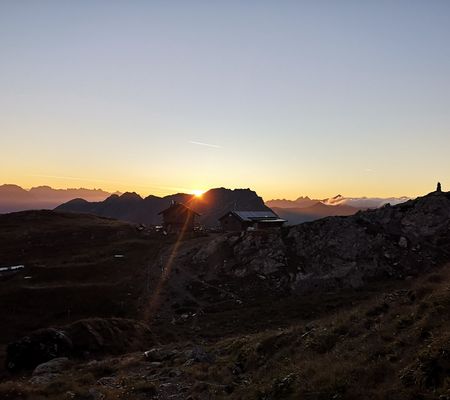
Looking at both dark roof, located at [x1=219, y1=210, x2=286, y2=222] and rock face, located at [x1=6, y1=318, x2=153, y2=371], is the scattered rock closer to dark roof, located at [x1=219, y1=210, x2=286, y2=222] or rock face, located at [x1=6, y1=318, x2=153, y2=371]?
rock face, located at [x1=6, y1=318, x2=153, y2=371]

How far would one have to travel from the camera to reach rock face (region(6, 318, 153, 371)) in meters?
28.6

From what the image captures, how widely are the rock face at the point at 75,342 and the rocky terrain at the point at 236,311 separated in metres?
0.10

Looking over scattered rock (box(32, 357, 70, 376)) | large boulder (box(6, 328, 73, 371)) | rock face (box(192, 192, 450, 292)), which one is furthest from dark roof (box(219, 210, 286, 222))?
scattered rock (box(32, 357, 70, 376))

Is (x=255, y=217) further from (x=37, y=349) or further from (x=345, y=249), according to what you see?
(x=37, y=349)

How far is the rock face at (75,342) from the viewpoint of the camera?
2862 cm

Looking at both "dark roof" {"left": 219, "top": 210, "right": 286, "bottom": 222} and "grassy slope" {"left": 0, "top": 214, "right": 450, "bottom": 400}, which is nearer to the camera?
"grassy slope" {"left": 0, "top": 214, "right": 450, "bottom": 400}

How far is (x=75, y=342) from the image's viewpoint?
30.9 metres

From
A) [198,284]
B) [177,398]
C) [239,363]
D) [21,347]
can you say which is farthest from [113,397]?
[198,284]

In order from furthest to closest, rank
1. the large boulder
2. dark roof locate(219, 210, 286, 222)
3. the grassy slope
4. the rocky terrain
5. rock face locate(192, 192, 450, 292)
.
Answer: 1. dark roof locate(219, 210, 286, 222)
2. rock face locate(192, 192, 450, 292)
3. the large boulder
4. the rocky terrain
5. the grassy slope

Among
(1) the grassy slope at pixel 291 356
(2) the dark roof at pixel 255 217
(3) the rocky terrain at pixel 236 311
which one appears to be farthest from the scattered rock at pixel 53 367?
(2) the dark roof at pixel 255 217

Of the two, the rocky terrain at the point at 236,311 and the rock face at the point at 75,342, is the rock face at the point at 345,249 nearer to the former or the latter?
the rocky terrain at the point at 236,311

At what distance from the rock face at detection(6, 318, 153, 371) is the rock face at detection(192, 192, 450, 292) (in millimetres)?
24157

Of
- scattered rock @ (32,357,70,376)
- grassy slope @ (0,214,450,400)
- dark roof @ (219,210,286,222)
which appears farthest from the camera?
dark roof @ (219,210,286,222)

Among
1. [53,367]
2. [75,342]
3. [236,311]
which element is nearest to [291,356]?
[53,367]
